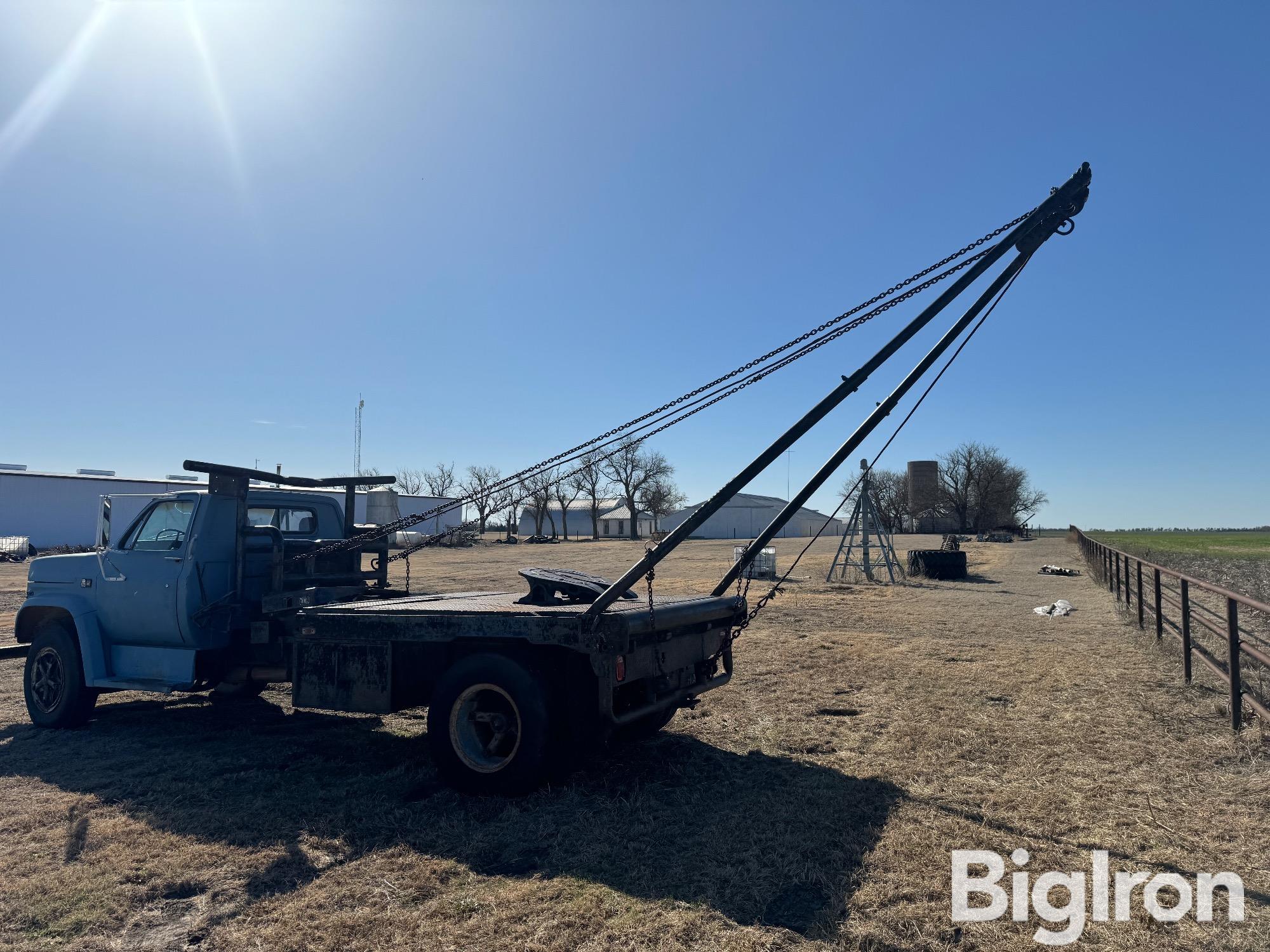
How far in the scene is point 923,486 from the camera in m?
92.2

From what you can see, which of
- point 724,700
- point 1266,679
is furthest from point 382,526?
point 1266,679

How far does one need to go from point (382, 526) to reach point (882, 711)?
192 inches

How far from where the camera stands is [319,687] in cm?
570

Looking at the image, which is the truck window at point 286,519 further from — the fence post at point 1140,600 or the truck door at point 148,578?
the fence post at point 1140,600

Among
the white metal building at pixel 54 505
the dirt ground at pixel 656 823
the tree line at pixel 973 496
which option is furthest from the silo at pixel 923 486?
the dirt ground at pixel 656 823

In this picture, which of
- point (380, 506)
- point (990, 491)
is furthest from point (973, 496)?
point (380, 506)

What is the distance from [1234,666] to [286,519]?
841 cm

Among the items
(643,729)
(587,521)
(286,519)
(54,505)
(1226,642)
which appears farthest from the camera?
(587,521)

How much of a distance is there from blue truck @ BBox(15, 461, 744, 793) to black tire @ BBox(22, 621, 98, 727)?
15 mm

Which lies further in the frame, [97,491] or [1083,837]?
[97,491]

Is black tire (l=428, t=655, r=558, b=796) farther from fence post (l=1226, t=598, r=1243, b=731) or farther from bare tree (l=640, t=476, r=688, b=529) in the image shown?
bare tree (l=640, t=476, r=688, b=529)

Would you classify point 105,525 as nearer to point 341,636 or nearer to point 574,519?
point 341,636

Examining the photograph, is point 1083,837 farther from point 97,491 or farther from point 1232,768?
point 97,491

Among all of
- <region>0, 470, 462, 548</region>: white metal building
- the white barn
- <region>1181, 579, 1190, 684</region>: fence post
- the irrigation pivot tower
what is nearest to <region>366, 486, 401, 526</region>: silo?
<region>0, 470, 462, 548</region>: white metal building
